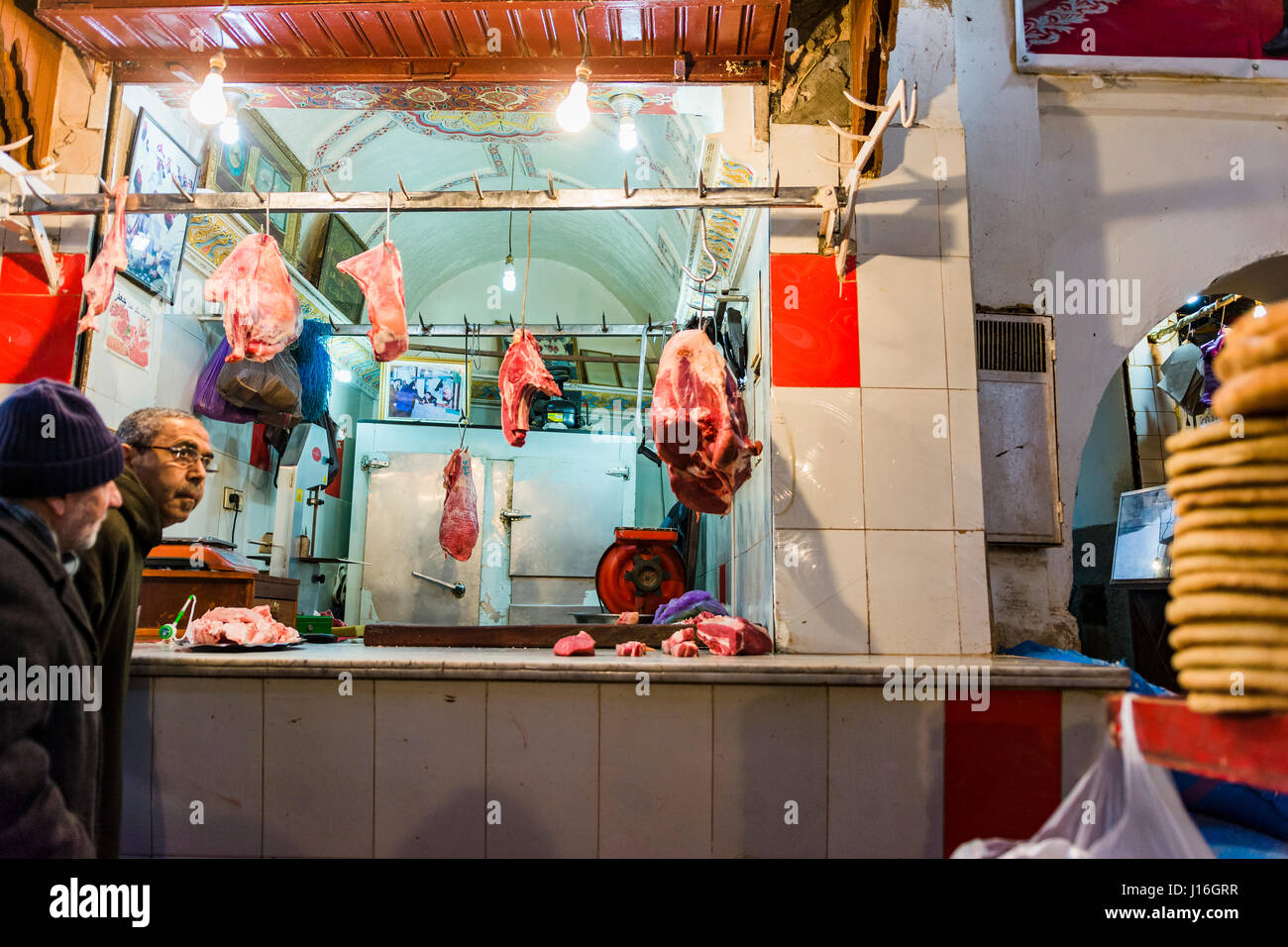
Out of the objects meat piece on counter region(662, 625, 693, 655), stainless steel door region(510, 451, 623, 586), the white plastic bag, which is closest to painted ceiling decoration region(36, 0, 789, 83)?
meat piece on counter region(662, 625, 693, 655)

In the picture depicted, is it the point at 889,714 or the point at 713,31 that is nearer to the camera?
the point at 889,714

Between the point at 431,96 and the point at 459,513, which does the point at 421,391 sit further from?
the point at 431,96

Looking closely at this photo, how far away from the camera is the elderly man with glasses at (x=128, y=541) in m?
2.56

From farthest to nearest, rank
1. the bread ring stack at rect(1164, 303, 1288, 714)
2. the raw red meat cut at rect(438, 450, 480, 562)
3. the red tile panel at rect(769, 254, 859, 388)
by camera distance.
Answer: the raw red meat cut at rect(438, 450, 480, 562) < the red tile panel at rect(769, 254, 859, 388) < the bread ring stack at rect(1164, 303, 1288, 714)

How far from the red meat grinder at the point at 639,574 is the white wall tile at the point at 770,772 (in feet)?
→ 10.4

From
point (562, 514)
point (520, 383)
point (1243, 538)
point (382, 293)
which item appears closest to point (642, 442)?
point (562, 514)

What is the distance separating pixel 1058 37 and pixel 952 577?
3757 millimetres

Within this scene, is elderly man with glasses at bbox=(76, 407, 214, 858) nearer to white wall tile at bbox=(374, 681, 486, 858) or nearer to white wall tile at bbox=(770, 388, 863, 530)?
white wall tile at bbox=(374, 681, 486, 858)

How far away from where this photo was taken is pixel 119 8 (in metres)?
4.45

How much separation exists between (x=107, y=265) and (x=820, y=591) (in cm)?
405

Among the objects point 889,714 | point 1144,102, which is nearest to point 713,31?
point 1144,102

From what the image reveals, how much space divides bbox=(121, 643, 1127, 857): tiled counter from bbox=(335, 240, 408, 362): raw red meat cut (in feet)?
6.28

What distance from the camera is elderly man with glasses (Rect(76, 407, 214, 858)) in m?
2.56
